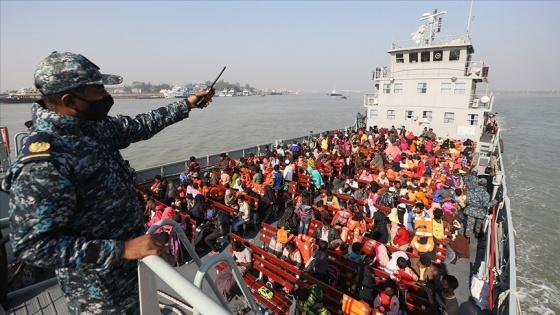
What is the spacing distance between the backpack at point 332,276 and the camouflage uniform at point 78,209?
4.77m

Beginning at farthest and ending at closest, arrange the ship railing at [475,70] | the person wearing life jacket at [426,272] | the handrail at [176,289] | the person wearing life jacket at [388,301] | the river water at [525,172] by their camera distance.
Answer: the ship railing at [475,70], the river water at [525,172], the person wearing life jacket at [426,272], the person wearing life jacket at [388,301], the handrail at [176,289]

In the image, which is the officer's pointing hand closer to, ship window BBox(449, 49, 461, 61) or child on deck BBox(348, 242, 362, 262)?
child on deck BBox(348, 242, 362, 262)

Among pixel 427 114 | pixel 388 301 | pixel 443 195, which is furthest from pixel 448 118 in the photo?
pixel 388 301

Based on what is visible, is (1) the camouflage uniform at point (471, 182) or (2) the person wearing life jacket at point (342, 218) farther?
(1) the camouflage uniform at point (471, 182)

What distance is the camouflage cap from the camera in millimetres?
1375

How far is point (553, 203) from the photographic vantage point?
1739 cm

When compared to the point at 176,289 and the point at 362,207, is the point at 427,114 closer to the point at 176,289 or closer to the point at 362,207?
the point at 362,207

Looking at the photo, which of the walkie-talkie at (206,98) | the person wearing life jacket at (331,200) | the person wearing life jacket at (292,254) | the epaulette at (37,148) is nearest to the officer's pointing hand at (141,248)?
the epaulette at (37,148)

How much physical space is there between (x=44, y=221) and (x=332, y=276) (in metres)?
5.60

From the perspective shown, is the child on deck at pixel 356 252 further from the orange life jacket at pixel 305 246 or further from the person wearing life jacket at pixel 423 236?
the person wearing life jacket at pixel 423 236

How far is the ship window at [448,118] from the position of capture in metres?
22.0

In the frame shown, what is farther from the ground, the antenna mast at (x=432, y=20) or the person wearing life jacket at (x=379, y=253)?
the antenna mast at (x=432, y=20)

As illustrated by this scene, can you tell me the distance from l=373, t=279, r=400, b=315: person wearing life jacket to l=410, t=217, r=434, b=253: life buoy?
189 centimetres

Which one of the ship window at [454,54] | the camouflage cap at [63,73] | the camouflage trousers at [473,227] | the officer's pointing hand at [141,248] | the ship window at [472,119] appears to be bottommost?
the camouflage trousers at [473,227]
